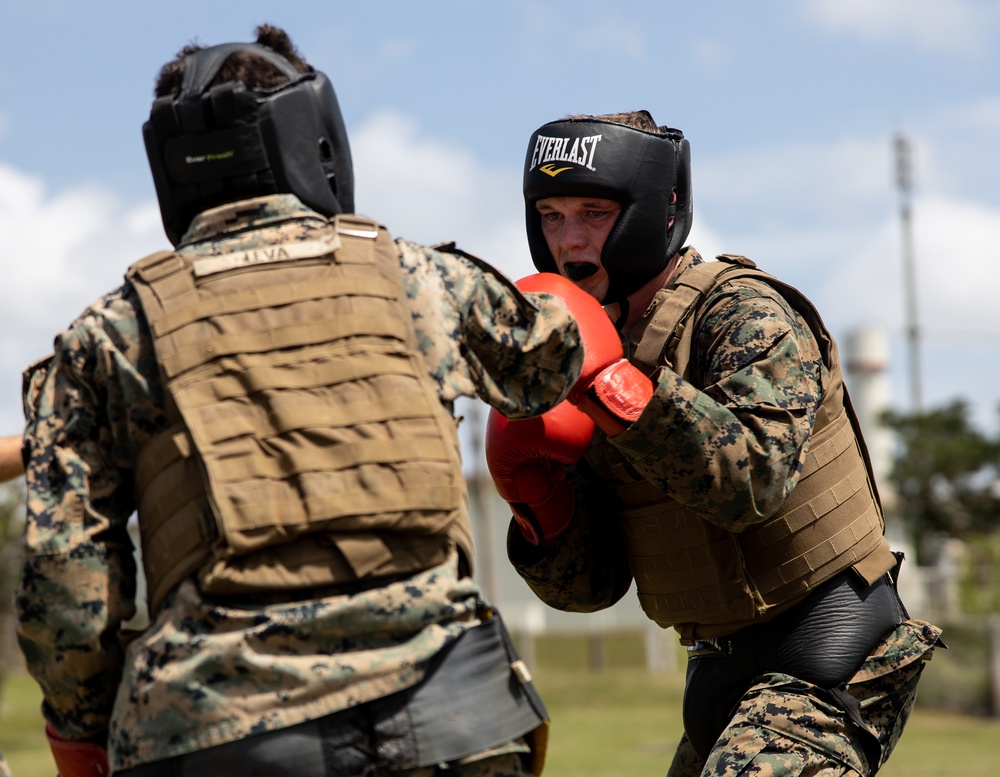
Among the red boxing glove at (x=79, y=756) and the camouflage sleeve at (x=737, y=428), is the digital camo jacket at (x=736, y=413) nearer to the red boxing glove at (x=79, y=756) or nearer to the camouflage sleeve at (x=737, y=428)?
the camouflage sleeve at (x=737, y=428)

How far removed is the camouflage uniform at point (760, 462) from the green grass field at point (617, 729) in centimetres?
1153

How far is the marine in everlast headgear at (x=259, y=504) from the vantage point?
285 cm

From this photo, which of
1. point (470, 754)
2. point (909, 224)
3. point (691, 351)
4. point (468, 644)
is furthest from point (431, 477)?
point (909, 224)

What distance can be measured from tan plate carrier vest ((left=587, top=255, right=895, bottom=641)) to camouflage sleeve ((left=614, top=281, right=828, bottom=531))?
0.79 feet

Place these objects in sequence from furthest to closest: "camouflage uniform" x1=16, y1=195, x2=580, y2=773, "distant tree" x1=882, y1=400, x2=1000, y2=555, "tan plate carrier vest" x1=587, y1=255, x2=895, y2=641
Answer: "distant tree" x1=882, y1=400, x2=1000, y2=555 < "tan plate carrier vest" x1=587, y1=255, x2=895, y2=641 < "camouflage uniform" x1=16, y1=195, x2=580, y2=773

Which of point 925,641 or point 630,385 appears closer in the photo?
point 630,385

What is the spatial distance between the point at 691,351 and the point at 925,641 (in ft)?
3.77

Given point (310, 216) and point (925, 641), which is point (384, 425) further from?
A: point (925, 641)

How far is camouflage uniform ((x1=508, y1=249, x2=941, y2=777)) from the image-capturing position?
3.86m

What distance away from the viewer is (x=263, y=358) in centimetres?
298

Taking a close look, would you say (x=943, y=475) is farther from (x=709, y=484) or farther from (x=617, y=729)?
(x=709, y=484)

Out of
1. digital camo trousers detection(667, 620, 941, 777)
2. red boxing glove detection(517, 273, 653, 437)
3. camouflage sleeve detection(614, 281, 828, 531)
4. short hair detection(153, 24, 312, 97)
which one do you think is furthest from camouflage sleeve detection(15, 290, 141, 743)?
digital camo trousers detection(667, 620, 941, 777)

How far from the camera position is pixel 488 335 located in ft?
10.8

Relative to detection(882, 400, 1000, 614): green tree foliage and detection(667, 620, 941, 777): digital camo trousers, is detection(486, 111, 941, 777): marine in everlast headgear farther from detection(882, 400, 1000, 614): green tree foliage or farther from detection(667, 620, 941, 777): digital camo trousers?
detection(882, 400, 1000, 614): green tree foliage
